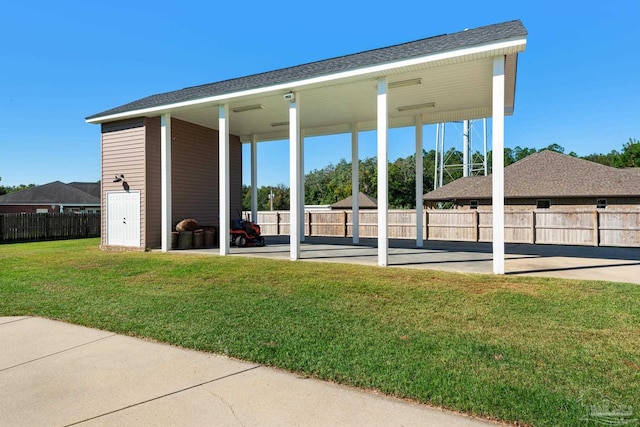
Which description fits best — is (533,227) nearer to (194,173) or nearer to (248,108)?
(248,108)

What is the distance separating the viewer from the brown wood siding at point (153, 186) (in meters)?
12.0

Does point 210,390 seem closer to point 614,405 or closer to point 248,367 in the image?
point 248,367

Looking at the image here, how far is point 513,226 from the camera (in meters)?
14.9

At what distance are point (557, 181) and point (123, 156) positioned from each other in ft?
71.6

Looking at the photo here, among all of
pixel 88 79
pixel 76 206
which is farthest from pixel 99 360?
pixel 76 206

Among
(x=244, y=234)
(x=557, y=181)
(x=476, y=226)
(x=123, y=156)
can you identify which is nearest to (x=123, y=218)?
(x=123, y=156)

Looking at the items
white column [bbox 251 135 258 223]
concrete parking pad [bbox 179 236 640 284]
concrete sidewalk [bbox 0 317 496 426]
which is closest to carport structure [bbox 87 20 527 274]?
concrete parking pad [bbox 179 236 640 284]

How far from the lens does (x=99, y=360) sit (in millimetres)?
3586

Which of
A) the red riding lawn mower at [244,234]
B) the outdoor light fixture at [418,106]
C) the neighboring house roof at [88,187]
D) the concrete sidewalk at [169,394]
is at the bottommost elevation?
the concrete sidewalk at [169,394]

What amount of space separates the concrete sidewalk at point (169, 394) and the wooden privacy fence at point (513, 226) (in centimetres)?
1392

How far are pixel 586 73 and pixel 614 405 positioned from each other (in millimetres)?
22150

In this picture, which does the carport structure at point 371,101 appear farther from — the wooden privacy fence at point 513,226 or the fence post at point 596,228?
the fence post at point 596,228

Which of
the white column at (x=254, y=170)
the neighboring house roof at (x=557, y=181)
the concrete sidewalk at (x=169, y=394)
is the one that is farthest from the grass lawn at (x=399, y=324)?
the neighboring house roof at (x=557, y=181)

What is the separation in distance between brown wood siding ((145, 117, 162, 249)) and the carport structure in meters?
0.38
